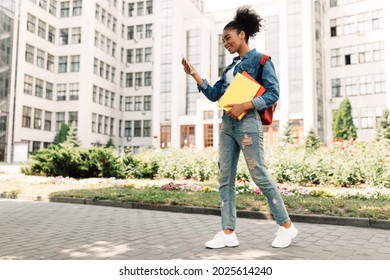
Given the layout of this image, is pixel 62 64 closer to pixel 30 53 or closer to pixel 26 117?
pixel 30 53

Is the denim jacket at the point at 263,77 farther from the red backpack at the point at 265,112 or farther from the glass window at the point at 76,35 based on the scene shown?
the glass window at the point at 76,35

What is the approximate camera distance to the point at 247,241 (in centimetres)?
441

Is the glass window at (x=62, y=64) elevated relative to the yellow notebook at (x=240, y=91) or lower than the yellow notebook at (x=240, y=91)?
elevated

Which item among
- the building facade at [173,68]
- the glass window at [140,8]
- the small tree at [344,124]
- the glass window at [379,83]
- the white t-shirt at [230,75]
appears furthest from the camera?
the glass window at [140,8]

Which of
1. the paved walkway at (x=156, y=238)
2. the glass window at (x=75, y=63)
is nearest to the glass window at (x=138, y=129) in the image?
the glass window at (x=75, y=63)

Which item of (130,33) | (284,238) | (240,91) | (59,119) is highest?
(130,33)

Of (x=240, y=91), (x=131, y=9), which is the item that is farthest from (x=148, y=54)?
(x=240, y=91)

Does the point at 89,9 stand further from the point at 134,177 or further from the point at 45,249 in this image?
the point at 45,249

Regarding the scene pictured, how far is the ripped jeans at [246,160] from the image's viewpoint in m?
3.78

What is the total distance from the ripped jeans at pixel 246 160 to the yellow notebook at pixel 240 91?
186mm

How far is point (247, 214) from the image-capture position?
6520 millimetres

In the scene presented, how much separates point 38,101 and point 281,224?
4658cm

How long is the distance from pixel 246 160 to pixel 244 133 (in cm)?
28
